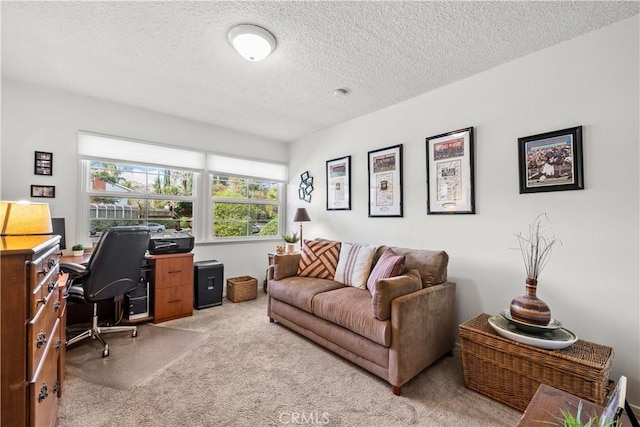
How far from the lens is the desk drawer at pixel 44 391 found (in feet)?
3.32

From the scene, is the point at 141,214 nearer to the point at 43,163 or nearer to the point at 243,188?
the point at 43,163

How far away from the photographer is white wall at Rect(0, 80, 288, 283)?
2660 mm

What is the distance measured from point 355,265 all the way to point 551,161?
1773 mm

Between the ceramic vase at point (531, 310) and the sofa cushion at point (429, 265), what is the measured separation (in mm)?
582

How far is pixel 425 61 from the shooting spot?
227 centimetres

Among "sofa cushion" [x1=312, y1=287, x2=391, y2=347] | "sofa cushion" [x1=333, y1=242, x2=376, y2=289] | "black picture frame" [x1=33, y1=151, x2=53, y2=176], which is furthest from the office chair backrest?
"sofa cushion" [x1=333, y1=242, x2=376, y2=289]

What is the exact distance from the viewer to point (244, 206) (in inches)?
171

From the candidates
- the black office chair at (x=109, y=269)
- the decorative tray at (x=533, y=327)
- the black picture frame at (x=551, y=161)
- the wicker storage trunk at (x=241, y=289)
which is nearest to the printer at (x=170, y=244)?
the black office chair at (x=109, y=269)

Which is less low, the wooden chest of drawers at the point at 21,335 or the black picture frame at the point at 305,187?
the black picture frame at the point at 305,187

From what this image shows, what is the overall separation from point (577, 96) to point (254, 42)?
7.49 ft

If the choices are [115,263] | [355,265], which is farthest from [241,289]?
[355,265]

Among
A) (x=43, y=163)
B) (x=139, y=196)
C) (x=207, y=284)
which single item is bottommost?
(x=207, y=284)

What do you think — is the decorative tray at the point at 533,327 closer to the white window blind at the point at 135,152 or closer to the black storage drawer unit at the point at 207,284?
the black storage drawer unit at the point at 207,284

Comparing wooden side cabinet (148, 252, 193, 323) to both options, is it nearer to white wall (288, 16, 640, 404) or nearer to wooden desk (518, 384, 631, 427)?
white wall (288, 16, 640, 404)
